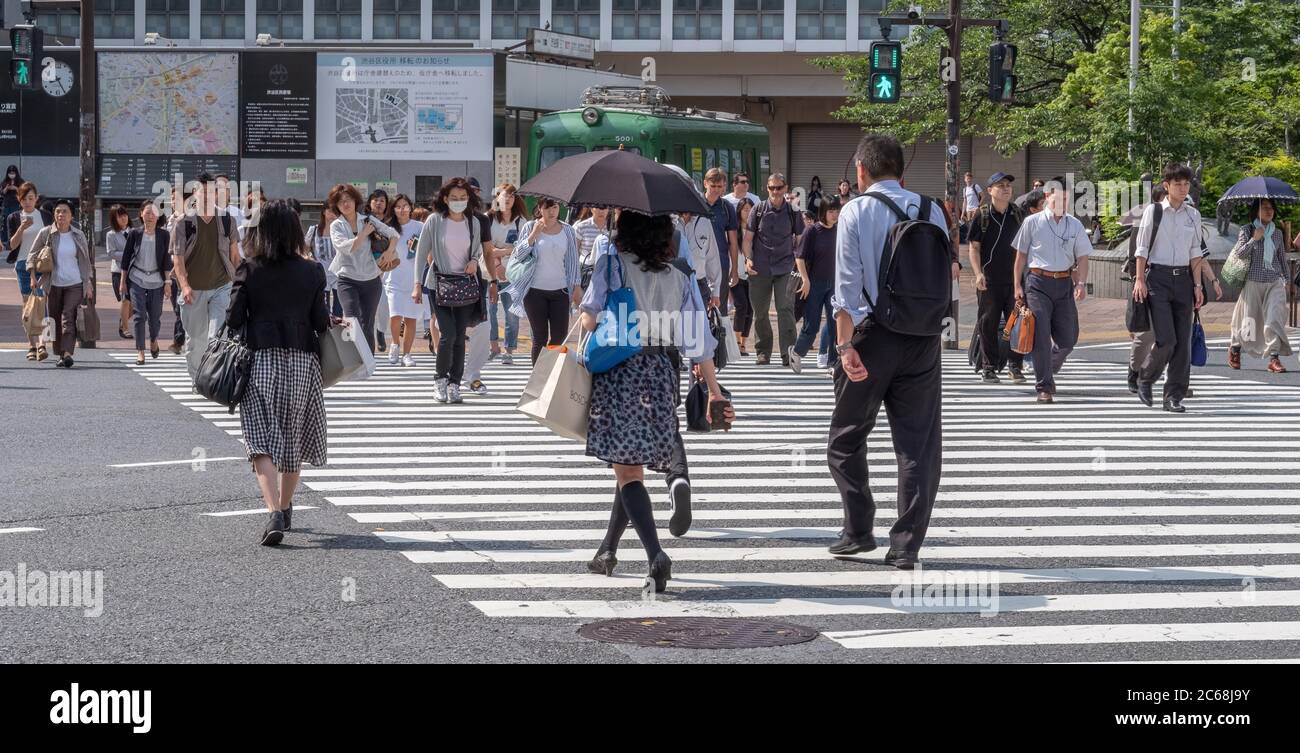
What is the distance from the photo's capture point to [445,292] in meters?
14.9

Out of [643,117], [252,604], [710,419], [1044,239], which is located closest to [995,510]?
[710,419]

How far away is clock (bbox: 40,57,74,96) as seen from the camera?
128 ft

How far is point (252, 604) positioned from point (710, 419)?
2.06 metres

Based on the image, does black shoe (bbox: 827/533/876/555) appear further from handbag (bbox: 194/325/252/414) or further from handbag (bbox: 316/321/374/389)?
handbag (bbox: 194/325/252/414)

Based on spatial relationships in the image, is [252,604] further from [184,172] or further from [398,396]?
[184,172]

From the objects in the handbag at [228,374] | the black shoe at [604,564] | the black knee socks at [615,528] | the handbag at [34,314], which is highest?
the handbag at [228,374]

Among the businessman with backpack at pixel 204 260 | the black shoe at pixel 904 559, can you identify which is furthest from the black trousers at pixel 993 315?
the black shoe at pixel 904 559

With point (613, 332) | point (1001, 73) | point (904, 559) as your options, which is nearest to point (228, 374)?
point (613, 332)

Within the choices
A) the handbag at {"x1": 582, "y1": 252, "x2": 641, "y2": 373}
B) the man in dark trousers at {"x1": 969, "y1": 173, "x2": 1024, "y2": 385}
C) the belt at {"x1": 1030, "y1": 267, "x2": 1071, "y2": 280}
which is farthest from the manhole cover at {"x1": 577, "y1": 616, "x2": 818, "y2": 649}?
Answer: the man in dark trousers at {"x1": 969, "y1": 173, "x2": 1024, "y2": 385}

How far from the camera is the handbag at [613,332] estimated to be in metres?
7.30

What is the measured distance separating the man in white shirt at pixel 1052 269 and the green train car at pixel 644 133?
47.6 feet

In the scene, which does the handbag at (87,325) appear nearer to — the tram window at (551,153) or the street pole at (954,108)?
the street pole at (954,108)

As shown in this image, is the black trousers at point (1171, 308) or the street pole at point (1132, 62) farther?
the street pole at point (1132, 62)

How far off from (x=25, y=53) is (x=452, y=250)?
10.4 m
